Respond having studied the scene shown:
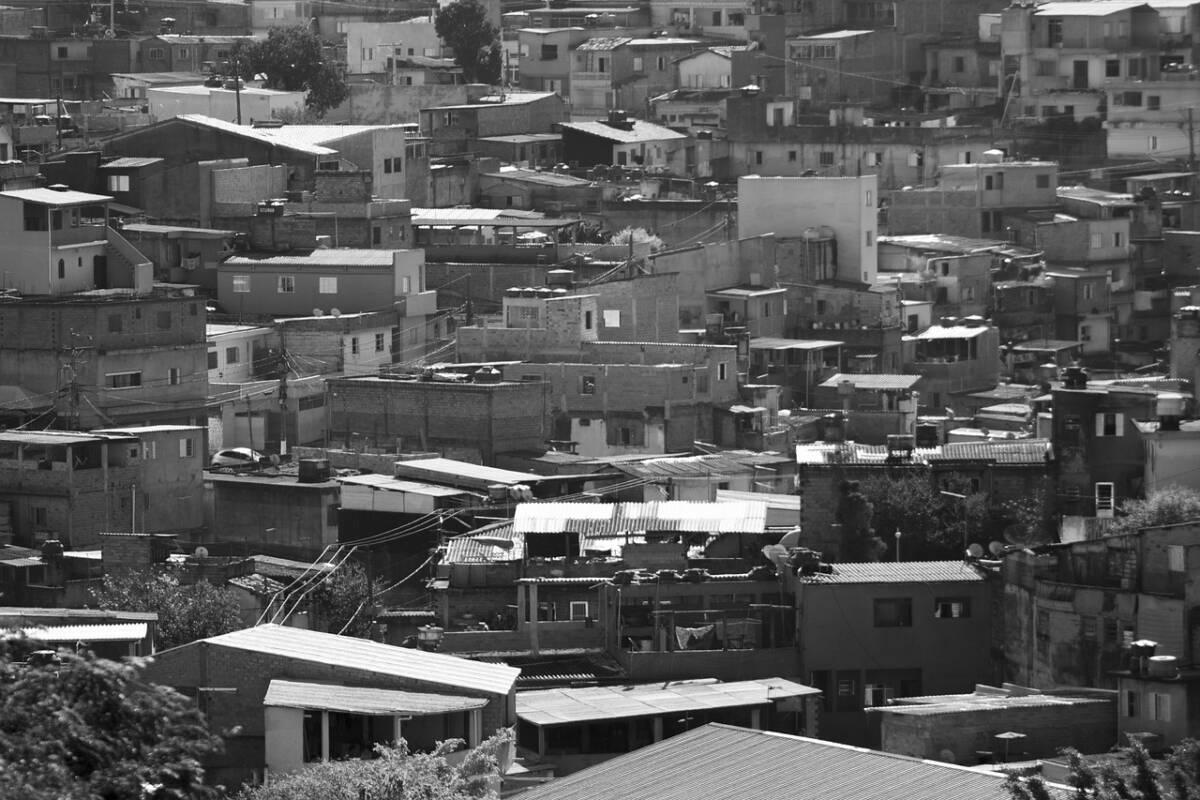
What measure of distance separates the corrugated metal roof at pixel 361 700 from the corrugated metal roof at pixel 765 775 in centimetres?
189

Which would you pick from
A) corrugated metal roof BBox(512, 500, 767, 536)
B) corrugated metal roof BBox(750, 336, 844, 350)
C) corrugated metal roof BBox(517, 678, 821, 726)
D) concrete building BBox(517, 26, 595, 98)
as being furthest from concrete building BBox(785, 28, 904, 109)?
corrugated metal roof BBox(517, 678, 821, 726)

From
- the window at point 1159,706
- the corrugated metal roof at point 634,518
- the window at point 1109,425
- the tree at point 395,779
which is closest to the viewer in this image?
the tree at point 395,779

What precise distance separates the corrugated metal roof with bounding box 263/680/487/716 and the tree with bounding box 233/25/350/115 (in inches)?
2454

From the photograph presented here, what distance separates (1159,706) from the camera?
39625 millimetres

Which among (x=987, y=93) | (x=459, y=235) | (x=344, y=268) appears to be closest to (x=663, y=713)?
(x=344, y=268)

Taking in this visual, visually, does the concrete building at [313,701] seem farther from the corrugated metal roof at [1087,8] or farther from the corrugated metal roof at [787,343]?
the corrugated metal roof at [1087,8]

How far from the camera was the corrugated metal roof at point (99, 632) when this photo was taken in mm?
39959

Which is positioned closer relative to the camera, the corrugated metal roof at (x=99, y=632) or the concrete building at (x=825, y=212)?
the corrugated metal roof at (x=99, y=632)

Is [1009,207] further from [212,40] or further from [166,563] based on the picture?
[166,563]

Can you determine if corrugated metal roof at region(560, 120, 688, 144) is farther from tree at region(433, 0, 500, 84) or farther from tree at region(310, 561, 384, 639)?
tree at region(310, 561, 384, 639)

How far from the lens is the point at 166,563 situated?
51125 mm

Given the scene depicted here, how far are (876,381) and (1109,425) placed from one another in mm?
18923

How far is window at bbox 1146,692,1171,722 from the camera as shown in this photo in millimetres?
39500

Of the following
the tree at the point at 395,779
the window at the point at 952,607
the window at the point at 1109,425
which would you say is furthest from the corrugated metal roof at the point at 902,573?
the tree at the point at 395,779
